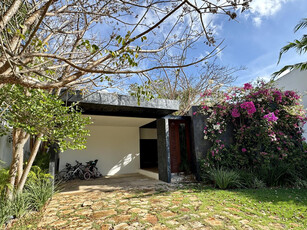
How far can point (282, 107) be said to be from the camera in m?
7.30

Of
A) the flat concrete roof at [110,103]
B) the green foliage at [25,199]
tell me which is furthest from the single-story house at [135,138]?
the green foliage at [25,199]

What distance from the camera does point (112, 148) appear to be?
10.1 metres

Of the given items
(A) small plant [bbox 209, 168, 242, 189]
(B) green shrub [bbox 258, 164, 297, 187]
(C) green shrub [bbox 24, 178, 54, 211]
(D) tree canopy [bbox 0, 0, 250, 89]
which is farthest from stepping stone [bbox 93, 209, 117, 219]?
(B) green shrub [bbox 258, 164, 297, 187]

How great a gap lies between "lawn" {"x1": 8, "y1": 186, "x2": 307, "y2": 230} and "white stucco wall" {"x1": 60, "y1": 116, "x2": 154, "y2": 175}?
392cm

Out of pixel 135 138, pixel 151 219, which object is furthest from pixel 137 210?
pixel 135 138

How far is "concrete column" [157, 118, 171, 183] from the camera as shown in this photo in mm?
6895

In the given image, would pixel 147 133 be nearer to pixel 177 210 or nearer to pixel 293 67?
pixel 177 210

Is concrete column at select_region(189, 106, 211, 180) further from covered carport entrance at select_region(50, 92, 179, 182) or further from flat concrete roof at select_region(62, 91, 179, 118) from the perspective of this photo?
flat concrete roof at select_region(62, 91, 179, 118)

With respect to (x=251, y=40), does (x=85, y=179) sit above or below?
below

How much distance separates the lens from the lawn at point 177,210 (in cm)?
330

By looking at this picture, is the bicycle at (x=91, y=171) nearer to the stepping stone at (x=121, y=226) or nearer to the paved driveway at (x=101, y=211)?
the paved driveway at (x=101, y=211)

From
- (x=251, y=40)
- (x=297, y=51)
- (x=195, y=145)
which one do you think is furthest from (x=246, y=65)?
(x=195, y=145)

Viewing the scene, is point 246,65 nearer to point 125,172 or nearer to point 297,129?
point 297,129

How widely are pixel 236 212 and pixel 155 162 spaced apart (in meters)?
8.19
